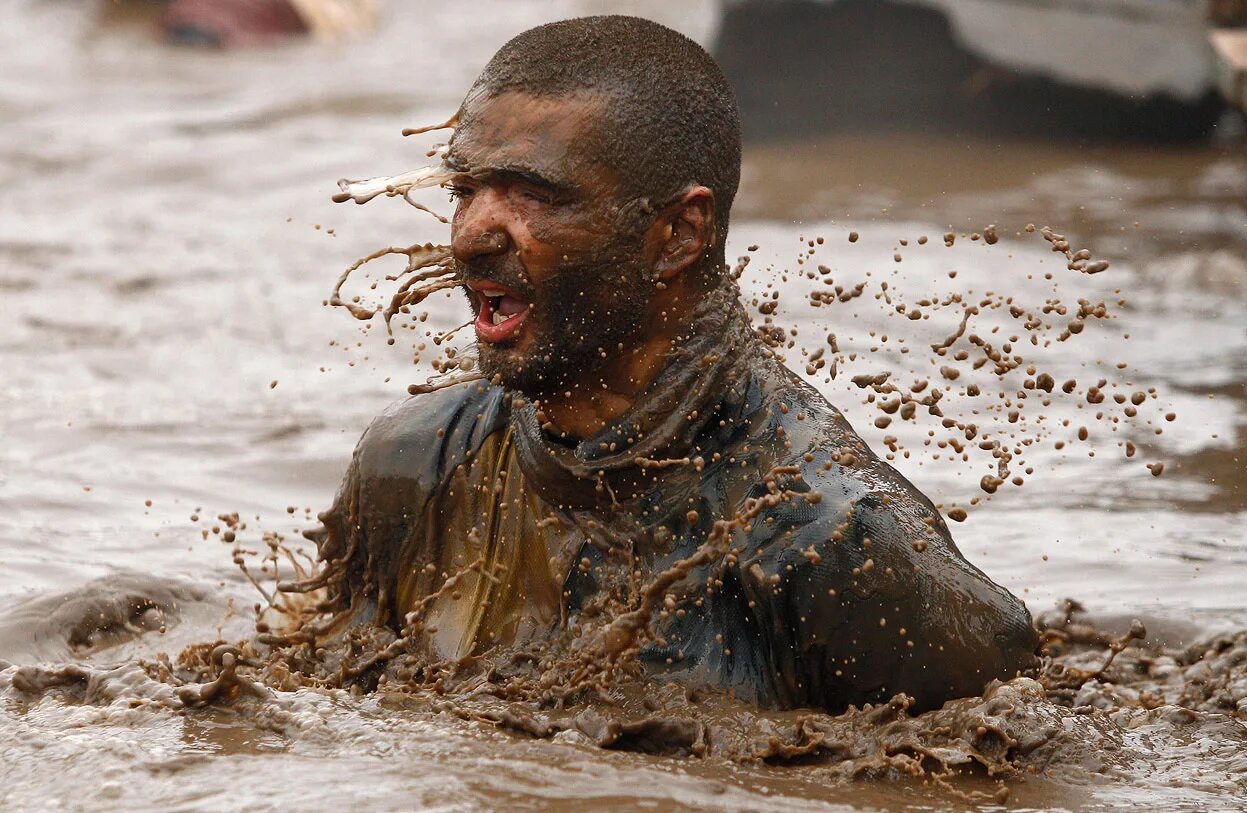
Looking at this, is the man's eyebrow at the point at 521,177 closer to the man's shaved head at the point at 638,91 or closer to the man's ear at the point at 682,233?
the man's shaved head at the point at 638,91

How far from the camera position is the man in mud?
420cm

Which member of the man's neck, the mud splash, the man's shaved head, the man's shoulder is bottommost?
the mud splash

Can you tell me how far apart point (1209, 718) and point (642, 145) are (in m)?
2.16

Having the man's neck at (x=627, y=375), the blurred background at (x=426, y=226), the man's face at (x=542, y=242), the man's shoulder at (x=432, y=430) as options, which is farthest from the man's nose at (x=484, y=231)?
the blurred background at (x=426, y=226)

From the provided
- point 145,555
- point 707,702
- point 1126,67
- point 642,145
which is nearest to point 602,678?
point 707,702

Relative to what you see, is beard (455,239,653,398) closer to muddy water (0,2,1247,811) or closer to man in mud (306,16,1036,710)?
man in mud (306,16,1036,710)

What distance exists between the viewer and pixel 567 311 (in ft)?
13.9

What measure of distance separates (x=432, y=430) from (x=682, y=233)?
0.83 metres

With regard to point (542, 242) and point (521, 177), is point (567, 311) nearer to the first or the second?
point (542, 242)

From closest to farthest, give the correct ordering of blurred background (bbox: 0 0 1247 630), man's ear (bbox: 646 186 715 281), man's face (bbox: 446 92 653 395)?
1. man's face (bbox: 446 92 653 395)
2. man's ear (bbox: 646 186 715 281)
3. blurred background (bbox: 0 0 1247 630)

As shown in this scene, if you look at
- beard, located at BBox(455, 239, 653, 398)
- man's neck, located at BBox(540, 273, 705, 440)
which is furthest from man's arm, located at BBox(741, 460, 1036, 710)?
beard, located at BBox(455, 239, 653, 398)

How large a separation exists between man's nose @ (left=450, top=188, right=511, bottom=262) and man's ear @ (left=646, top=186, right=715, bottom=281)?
322 millimetres

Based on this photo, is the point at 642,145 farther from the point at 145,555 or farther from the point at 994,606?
the point at 145,555

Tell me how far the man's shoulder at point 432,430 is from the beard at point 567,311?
16.0 inches
